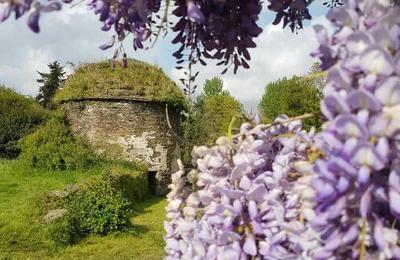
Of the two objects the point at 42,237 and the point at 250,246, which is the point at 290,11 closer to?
the point at 250,246

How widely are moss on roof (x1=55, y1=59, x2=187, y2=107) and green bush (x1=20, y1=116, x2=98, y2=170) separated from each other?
193 centimetres

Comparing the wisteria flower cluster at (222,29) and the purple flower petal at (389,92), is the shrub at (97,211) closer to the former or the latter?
the wisteria flower cluster at (222,29)

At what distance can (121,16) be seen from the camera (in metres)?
1.70

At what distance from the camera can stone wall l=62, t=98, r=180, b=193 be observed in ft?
78.1

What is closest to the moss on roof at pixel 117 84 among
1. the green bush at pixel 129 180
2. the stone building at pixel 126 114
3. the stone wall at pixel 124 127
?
the stone building at pixel 126 114

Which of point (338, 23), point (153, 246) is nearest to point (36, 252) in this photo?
point (153, 246)

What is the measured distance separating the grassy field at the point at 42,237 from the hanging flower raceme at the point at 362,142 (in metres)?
11.1

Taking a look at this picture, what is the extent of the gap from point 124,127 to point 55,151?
127 inches

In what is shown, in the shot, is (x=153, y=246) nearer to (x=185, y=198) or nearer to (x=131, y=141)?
(x=131, y=141)

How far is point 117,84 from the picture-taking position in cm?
2447

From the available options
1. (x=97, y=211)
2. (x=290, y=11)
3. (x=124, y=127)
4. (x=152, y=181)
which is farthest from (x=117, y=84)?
(x=290, y=11)

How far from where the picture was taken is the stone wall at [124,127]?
23.8 m

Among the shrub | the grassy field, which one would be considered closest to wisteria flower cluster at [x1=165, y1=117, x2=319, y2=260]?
the grassy field

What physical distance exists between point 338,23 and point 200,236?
2.01ft
